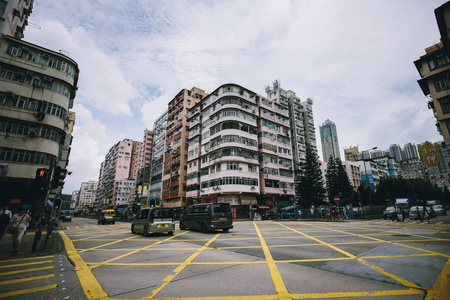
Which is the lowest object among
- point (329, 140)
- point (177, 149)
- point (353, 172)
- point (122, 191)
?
point (122, 191)

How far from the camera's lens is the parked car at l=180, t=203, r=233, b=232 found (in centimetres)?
1436

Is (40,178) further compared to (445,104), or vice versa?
(445,104)

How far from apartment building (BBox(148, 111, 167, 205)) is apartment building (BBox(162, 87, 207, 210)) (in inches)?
135

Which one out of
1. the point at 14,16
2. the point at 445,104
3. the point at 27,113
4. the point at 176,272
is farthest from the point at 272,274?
the point at 14,16

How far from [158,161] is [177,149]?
1334 centimetres

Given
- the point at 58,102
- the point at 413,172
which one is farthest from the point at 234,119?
the point at 413,172

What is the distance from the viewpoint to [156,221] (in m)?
13.8

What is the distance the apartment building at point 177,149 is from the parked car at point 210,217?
35.4 metres

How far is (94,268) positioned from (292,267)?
18.3ft

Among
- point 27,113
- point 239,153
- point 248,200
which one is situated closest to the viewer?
point 27,113

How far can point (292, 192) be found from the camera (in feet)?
161

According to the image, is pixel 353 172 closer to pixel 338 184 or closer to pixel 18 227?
pixel 338 184

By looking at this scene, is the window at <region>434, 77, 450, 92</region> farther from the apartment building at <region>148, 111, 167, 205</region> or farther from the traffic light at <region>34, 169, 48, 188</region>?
the apartment building at <region>148, 111, 167, 205</region>

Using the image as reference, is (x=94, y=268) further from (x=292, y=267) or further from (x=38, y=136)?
(x=38, y=136)
